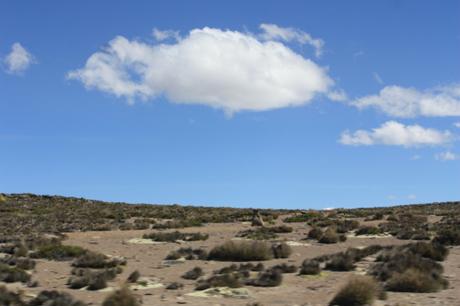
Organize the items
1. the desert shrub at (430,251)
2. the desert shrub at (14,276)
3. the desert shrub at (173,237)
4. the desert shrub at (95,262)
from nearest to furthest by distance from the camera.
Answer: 1. the desert shrub at (14,276)
2. the desert shrub at (430,251)
3. the desert shrub at (95,262)
4. the desert shrub at (173,237)

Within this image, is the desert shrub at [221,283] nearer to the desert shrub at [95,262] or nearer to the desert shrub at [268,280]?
the desert shrub at [268,280]

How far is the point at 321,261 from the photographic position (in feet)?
79.5

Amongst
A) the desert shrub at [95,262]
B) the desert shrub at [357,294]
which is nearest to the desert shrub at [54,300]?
the desert shrub at [357,294]

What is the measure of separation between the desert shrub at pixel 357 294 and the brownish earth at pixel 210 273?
397mm

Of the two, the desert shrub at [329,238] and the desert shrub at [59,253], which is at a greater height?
the desert shrub at [329,238]

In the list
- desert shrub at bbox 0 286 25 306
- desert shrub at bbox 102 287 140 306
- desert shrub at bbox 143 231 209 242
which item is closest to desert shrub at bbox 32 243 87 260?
desert shrub at bbox 143 231 209 242

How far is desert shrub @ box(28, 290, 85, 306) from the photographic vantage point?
1550cm

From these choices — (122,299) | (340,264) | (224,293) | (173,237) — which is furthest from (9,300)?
(173,237)

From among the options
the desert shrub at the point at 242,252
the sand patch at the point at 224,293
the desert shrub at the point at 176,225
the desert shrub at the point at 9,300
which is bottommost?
the desert shrub at the point at 9,300

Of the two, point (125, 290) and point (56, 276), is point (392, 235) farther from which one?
point (125, 290)

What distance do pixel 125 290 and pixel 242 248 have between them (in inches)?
467

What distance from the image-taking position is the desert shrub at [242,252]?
26312 mm

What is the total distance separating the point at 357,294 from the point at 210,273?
8043mm

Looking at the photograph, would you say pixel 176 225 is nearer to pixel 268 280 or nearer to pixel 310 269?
pixel 310 269
